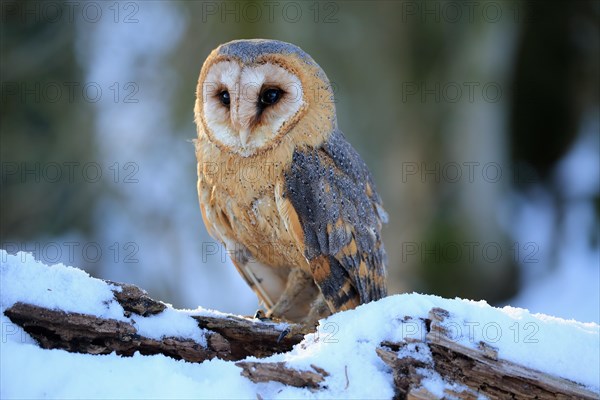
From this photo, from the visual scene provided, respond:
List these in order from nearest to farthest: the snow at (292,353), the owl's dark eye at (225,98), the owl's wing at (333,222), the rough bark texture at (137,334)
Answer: the snow at (292,353) → the rough bark texture at (137,334) → the owl's wing at (333,222) → the owl's dark eye at (225,98)

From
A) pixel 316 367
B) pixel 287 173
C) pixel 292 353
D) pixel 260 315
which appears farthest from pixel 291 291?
pixel 316 367

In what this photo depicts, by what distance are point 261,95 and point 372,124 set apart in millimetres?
6521

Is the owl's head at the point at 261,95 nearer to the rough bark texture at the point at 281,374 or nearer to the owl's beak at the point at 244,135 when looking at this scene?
the owl's beak at the point at 244,135

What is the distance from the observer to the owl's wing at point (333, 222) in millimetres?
2744

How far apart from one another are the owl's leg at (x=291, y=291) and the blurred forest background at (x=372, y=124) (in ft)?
13.7

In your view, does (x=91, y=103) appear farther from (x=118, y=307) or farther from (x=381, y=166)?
(x=118, y=307)

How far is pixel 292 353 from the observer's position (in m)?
2.10

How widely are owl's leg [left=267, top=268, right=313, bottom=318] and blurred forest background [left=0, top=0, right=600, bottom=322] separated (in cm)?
416

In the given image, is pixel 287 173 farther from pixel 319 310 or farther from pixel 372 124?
pixel 372 124

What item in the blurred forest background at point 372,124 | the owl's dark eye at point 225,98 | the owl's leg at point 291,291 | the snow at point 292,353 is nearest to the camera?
the snow at point 292,353

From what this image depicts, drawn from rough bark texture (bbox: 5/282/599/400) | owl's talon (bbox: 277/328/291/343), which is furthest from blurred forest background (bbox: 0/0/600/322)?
rough bark texture (bbox: 5/282/599/400)

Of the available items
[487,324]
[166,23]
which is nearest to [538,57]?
[166,23]

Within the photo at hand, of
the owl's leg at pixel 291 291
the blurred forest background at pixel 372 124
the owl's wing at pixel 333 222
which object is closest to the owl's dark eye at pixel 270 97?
the owl's wing at pixel 333 222

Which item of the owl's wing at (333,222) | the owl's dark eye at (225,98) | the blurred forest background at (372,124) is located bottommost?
the owl's wing at (333,222)
